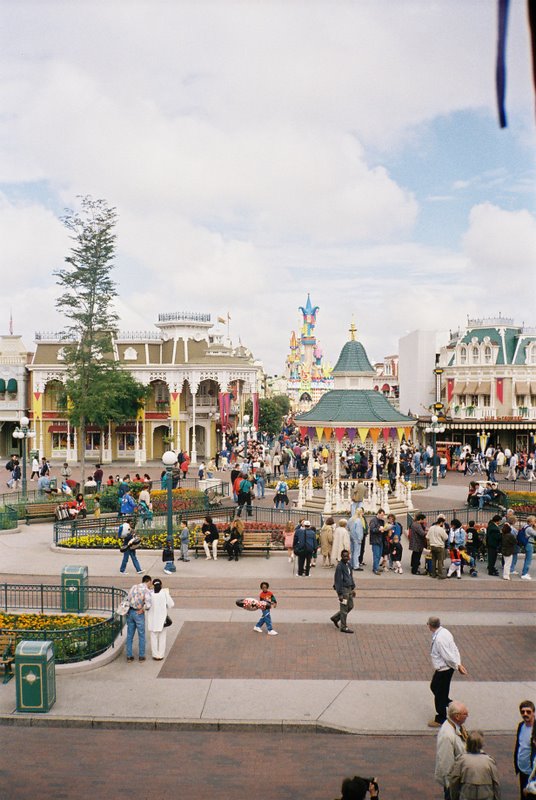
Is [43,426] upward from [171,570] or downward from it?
upward

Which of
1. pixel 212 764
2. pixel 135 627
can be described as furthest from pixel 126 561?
pixel 212 764

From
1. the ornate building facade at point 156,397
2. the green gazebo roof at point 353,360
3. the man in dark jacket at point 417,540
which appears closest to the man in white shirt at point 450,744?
the man in dark jacket at point 417,540

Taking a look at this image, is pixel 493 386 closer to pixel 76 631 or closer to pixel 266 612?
pixel 266 612

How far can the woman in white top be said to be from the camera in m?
11.5

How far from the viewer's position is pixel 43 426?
163 ft

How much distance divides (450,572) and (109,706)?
9.43 meters

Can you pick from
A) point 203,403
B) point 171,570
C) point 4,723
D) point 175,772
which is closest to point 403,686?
point 175,772

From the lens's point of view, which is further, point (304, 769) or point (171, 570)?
point (171, 570)

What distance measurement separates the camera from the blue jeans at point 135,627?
11.5 m

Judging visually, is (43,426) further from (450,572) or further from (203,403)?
(450,572)

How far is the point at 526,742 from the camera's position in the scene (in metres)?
7.14

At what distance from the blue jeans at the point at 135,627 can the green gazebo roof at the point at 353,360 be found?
54.7ft

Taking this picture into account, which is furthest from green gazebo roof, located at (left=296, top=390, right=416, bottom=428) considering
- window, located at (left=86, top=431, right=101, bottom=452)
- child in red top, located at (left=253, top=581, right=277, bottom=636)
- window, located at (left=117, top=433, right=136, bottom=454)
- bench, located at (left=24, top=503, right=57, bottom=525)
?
window, located at (left=86, top=431, right=101, bottom=452)

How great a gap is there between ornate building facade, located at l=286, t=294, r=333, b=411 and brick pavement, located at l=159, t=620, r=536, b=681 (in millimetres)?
130851
